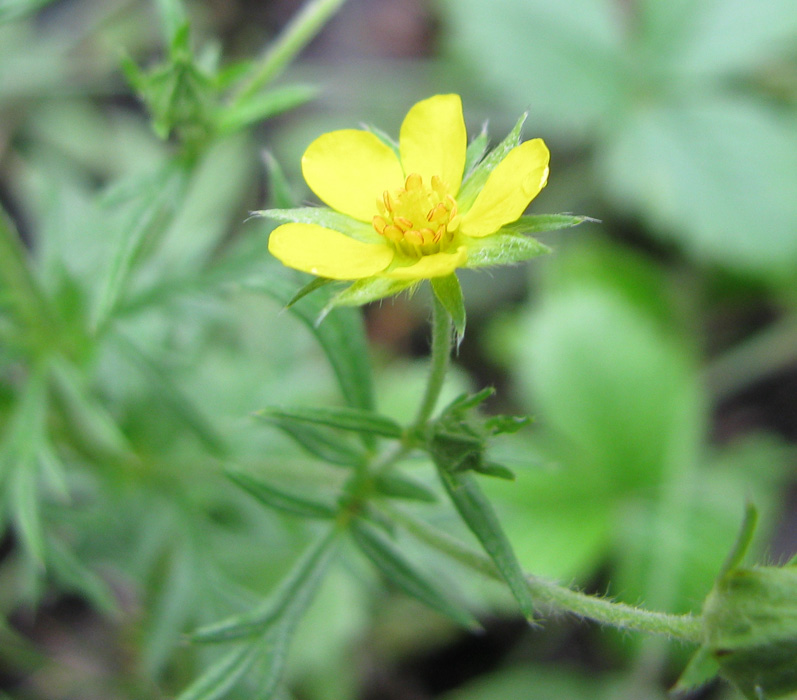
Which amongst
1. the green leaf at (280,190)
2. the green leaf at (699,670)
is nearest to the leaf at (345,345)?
the green leaf at (280,190)

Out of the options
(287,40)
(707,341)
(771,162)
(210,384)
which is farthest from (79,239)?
(771,162)

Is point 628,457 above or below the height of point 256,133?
below

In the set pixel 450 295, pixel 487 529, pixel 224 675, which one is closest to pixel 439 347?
pixel 450 295

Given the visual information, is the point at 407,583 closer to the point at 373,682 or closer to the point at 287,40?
the point at 287,40

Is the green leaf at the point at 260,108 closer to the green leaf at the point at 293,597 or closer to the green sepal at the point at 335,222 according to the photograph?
the green sepal at the point at 335,222

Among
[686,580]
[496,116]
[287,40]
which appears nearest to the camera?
[287,40]

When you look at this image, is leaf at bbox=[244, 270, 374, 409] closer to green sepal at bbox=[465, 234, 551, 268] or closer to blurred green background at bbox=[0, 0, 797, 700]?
blurred green background at bbox=[0, 0, 797, 700]
